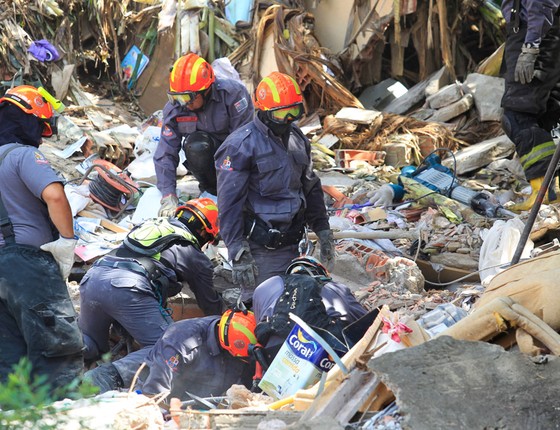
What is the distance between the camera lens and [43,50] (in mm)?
11281

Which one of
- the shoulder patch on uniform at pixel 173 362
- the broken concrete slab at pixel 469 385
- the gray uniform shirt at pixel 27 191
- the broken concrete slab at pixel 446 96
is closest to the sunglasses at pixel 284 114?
the gray uniform shirt at pixel 27 191

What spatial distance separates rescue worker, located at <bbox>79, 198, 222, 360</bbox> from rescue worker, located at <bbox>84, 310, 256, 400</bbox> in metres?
0.66

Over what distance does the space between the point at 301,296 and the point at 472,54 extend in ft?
27.2

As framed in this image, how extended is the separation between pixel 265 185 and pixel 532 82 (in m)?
2.90

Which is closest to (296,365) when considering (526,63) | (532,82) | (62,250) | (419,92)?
(62,250)

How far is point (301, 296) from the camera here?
4457 mm

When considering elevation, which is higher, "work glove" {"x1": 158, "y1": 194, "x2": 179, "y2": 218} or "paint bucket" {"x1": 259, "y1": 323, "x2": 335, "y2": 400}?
"paint bucket" {"x1": 259, "y1": 323, "x2": 335, "y2": 400}

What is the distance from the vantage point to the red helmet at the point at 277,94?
18.9ft

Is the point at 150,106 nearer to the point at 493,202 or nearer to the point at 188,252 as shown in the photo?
the point at 493,202

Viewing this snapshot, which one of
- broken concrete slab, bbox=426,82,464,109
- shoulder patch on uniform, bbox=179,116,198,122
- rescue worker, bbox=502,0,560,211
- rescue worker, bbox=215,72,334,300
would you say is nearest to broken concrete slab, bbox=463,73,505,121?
broken concrete slab, bbox=426,82,464,109

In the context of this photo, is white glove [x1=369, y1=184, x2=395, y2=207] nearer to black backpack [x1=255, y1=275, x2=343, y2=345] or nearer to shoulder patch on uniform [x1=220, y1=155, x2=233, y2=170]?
shoulder patch on uniform [x1=220, y1=155, x2=233, y2=170]

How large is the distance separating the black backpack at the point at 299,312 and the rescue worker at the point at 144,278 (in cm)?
136

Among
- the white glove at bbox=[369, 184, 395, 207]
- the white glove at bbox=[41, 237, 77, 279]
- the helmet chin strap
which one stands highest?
the helmet chin strap

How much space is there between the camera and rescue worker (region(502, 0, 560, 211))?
24.1 feet
